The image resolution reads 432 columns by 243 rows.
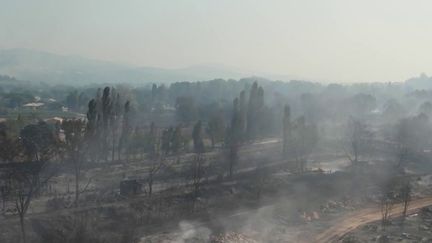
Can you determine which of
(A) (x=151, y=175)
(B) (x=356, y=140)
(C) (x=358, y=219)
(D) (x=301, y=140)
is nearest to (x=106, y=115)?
(A) (x=151, y=175)

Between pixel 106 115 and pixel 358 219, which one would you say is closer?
pixel 358 219

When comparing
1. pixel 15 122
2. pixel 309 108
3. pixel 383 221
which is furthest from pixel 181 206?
pixel 309 108

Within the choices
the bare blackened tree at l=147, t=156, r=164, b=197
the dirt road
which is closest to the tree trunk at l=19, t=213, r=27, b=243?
the bare blackened tree at l=147, t=156, r=164, b=197

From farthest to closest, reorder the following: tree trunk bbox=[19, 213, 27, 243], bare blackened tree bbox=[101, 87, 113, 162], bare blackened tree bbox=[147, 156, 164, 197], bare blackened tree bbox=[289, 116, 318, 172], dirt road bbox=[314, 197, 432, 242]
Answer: bare blackened tree bbox=[289, 116, 318, 172] < bare blackened tree bbox=[101, 87, 113, 162] < bare blackened tree bbox=[147, 156, 164, 197] < dirt road bbox=[314, 197, 432, 242] < tree trunk bbox=[19, 213, 27, 243]

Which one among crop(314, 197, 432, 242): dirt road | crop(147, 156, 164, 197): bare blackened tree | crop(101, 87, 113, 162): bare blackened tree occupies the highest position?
crop(101, 87, 113, 162): bare blackened tree

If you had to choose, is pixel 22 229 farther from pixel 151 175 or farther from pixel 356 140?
pixel 356 140

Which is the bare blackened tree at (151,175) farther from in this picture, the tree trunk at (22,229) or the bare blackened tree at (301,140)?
the bare blackened tree at (301,140)

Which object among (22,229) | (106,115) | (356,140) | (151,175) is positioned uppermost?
(106,115)

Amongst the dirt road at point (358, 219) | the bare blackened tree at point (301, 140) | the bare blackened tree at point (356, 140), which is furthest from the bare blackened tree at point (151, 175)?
the bare blackened tree at point (356, 140)

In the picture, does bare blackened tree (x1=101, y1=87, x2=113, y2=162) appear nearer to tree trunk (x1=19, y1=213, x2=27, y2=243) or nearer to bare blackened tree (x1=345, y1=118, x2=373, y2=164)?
tree trunk (x1=19, y1=213, x2=27, y2=243)
